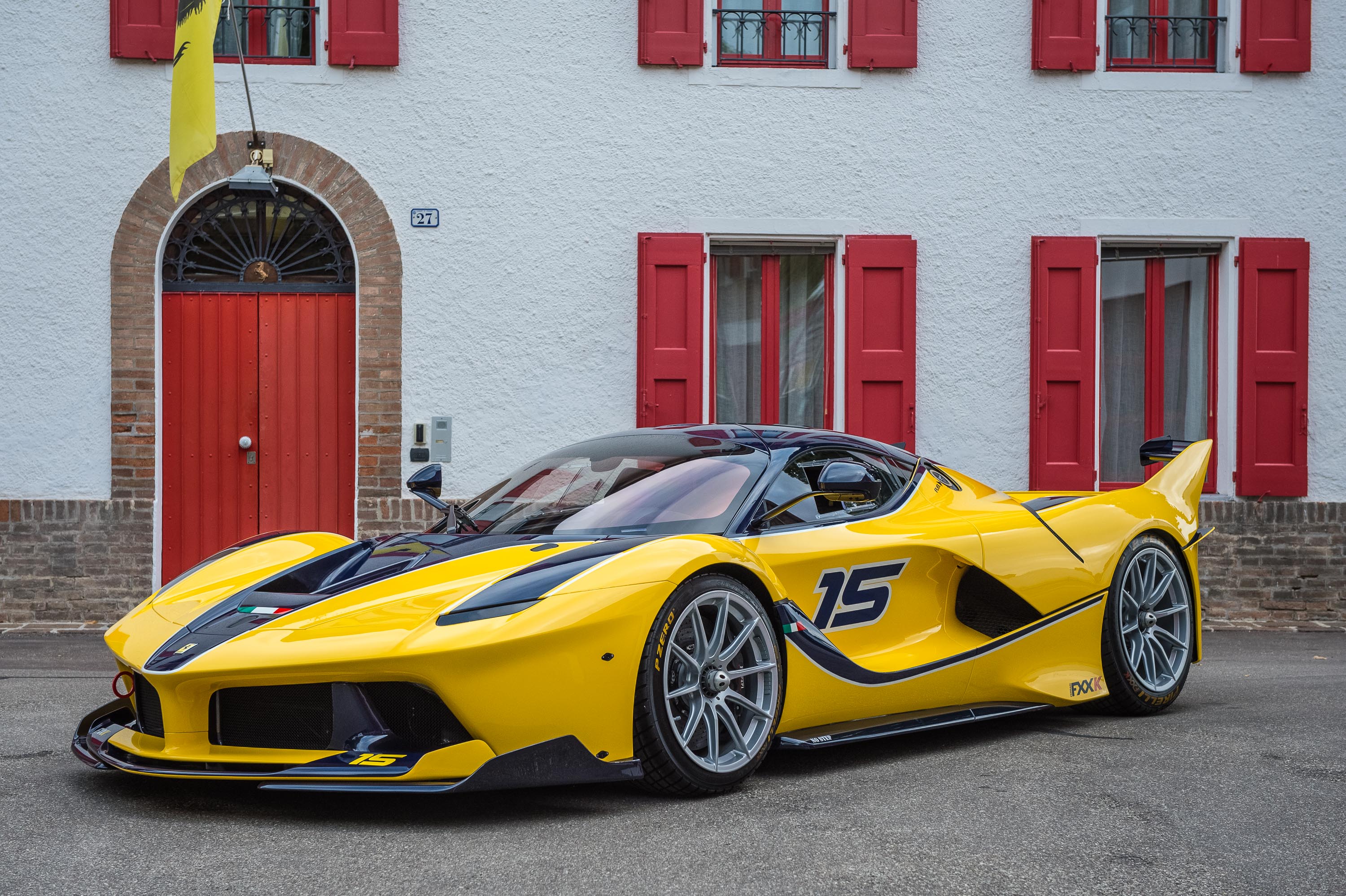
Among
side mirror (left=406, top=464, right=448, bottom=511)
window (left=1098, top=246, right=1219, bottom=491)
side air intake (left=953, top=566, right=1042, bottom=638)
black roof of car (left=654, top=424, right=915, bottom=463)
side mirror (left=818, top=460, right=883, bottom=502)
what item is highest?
window (left=1098, top=246, right=1219, bottom=491)

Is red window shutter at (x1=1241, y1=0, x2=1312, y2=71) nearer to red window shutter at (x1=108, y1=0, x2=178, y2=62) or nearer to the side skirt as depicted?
the side skirt

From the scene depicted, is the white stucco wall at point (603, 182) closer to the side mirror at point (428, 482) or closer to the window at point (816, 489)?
the side mirror at point (428, 482)

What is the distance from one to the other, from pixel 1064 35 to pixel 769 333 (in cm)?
307

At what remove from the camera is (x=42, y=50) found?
9.15 m

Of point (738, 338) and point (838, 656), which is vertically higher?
point (738, 338)

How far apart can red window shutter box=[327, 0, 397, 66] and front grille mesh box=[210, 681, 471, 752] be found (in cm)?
677

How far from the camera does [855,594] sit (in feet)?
14.1

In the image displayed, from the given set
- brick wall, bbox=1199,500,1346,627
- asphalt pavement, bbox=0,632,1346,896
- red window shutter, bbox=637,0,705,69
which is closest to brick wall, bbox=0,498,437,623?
red window shutter, bbox=637,0,705,69

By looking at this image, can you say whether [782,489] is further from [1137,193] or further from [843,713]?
[1137,193]

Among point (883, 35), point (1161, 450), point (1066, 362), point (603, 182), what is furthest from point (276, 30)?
point (1161, 450)

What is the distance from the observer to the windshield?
4203 millimetres

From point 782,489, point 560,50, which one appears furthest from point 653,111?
point 782,489

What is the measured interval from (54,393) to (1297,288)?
8.98m

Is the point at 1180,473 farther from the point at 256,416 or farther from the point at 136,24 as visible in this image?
the point at 136,24
